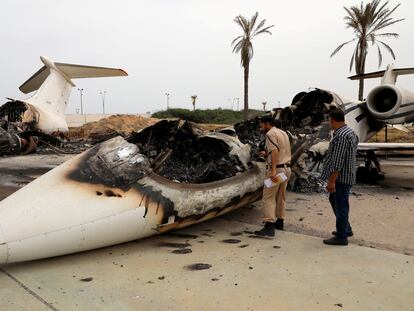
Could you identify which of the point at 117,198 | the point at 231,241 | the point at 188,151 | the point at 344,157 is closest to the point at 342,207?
the point at 344,157

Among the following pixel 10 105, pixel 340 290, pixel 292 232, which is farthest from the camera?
pixel 10 105

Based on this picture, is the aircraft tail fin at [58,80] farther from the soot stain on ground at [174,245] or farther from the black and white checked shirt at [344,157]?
the black and white checked shirt at [344,157]

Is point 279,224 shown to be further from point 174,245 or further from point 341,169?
point 174,245

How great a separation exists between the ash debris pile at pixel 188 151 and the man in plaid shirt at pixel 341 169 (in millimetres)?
1675

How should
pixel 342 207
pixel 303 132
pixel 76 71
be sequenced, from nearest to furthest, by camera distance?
1. pixel 342 207
2. pixel 303 132
3. pixel 76 71

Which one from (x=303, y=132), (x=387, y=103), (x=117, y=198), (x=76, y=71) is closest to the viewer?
(x=117, y=198)

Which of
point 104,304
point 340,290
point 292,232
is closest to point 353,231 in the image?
point 292,232

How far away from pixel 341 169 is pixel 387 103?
7.26 m

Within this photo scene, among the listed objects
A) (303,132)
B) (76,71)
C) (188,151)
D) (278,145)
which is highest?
(76,71)

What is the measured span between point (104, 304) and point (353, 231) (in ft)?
12.1

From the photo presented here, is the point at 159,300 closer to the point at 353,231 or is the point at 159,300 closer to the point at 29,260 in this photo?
the point at 29,260

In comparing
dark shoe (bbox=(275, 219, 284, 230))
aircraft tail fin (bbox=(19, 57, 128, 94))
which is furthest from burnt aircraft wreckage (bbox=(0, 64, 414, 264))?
aircraft tail fin (bbox=(19, 57, 128, 94))

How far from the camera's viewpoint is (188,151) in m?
7.21

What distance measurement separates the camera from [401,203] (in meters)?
7.52
